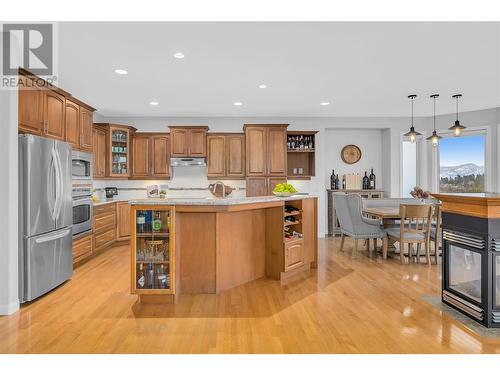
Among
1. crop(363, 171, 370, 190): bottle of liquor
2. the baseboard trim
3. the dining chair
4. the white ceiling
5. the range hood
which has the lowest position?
the baseboard trim

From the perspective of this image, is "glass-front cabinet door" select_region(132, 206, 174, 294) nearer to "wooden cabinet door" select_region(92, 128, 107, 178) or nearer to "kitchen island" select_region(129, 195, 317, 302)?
"kitchen island" select_region(129, 195, 317, 302)

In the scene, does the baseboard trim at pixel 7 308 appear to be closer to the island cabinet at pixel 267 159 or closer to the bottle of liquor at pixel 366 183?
the island cabinet at pixel 267 159

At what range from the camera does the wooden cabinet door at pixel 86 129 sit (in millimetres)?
5145

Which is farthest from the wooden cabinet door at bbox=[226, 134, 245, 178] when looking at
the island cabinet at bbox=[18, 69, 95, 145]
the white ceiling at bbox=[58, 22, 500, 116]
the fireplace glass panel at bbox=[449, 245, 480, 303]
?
the fireplace glass panel at bbox=[449, 245, 480, 303]

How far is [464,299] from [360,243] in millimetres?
3493

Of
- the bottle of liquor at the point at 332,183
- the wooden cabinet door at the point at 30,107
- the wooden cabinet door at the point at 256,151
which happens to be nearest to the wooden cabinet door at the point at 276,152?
the wooden cabinet door at the point at 256,151

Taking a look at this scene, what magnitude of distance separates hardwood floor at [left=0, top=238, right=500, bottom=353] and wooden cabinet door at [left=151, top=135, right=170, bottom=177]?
312cm

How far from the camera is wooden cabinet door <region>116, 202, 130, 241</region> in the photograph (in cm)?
639

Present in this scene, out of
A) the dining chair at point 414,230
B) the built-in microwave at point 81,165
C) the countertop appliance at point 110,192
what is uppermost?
the built-in microwave at point 81,165

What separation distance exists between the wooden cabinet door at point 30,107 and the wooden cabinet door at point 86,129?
119 centimetres

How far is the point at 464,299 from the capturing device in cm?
298

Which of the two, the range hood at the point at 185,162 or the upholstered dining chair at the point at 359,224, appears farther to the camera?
the range hood at the point at 185,162

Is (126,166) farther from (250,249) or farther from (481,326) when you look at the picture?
(481,326)

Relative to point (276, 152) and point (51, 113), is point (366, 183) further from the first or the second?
point (51, 113)
